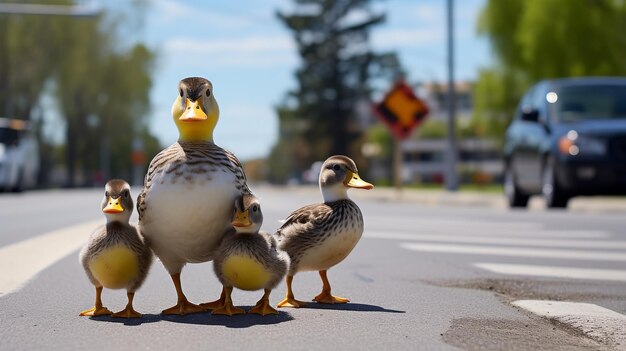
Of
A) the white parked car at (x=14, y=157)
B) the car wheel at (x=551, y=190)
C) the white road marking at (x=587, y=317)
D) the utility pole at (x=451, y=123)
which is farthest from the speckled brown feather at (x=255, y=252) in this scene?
the white parked car at (x=14, y=157)

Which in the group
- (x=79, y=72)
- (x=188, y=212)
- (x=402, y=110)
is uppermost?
(x=79, y=72)

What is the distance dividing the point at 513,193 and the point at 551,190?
199cm

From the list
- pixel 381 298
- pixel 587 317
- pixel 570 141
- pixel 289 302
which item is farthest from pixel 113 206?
pixel 570 141

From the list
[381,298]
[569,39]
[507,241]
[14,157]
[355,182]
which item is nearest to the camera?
[355,182]

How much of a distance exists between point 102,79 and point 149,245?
52.3 metres

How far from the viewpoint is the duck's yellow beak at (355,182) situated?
191 inches

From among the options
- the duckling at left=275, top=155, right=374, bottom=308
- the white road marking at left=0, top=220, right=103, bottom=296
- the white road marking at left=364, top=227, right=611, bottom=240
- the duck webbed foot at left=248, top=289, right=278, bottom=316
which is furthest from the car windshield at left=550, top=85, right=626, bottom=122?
the duck webbed foot at left=248, top=289, right=278, bottom=316

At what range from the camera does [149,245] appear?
4.68m

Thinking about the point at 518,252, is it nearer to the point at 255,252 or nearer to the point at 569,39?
the point at 255,252

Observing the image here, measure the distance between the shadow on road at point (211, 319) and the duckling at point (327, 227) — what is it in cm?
34

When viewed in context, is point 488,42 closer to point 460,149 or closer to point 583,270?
A: point 583,270

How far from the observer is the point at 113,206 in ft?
14.9

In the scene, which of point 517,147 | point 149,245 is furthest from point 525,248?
point 517,147

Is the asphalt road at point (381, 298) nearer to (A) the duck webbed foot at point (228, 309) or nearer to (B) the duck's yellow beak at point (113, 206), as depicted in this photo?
(A) the duck webbed foot at point (228, 309)
